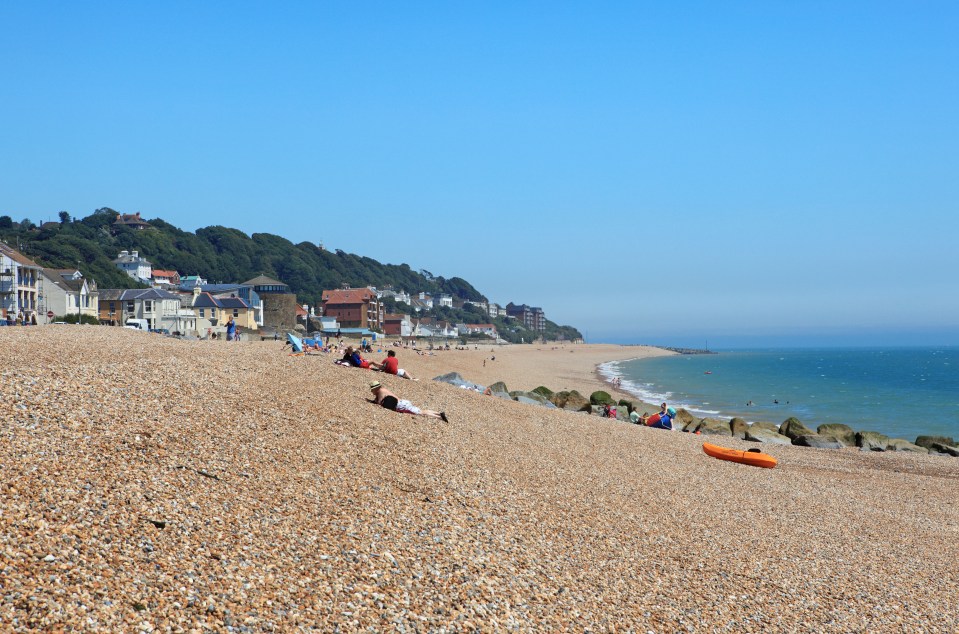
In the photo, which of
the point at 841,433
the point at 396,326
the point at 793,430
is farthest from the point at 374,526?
the point at 396,326

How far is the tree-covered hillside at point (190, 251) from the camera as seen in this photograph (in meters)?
115

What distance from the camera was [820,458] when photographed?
21359 millimetres

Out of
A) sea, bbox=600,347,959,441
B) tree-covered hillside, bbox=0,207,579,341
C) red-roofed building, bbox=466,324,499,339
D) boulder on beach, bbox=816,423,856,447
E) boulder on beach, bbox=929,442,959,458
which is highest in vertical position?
tree-covered hillside, bbox=0,207,579,341

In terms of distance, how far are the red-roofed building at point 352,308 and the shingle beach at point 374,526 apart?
333 ft

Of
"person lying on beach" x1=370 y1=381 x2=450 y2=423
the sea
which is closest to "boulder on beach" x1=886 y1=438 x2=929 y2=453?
the sea

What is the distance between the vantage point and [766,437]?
2628 cm

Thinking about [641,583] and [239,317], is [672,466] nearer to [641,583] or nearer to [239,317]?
[641,583]

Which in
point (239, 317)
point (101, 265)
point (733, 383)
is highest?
point (101, 265)

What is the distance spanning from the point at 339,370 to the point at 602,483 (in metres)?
7.54

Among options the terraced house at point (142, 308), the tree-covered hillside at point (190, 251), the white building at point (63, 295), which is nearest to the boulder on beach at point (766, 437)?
the white building at point (63, 295)

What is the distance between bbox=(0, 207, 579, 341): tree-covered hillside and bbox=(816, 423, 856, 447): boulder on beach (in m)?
97.8

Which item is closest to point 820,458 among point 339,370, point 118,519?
point 339,370

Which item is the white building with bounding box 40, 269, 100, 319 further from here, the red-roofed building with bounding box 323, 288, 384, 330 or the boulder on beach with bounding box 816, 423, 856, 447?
the red-roofed building with bounding box 323, 288, 384, 330

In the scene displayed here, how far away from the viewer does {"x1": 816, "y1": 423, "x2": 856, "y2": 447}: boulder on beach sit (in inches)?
1067
